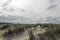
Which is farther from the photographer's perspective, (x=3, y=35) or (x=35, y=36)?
(x=3, y=35)

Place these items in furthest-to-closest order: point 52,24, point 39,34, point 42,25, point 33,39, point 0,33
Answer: point 42,25 < point 52,24 < point 0,33 < point 39,34 < point 33,39

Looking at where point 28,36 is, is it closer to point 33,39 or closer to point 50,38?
point 33,39

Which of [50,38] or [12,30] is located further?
[12,30]

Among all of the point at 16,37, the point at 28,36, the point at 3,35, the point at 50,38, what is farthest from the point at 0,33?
the point at 50,38

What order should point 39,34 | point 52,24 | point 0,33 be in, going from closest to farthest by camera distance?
1. point 39,34
2. point 0,33
3. point 52,24

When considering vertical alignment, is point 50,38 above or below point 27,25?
below

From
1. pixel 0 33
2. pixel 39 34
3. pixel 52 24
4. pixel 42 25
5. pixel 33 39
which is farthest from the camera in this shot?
pixel 42 25

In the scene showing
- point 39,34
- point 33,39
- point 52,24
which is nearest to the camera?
point 33,39

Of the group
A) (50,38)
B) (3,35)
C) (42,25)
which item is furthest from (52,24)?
(3,35)

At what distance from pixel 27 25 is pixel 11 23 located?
1940 millimetres

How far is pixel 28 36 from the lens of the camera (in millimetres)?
17031

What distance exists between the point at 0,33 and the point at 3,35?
0.90 m

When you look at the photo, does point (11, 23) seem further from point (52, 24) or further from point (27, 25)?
point (52, 24)

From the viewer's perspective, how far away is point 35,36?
16.9 metres
